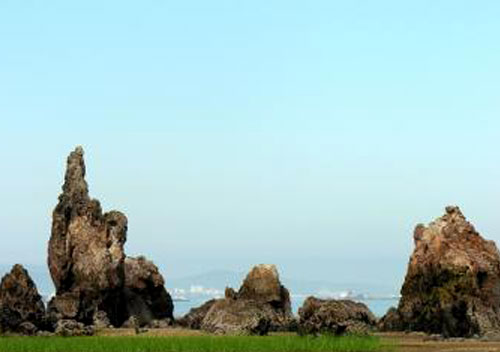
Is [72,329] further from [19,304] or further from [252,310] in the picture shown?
[252,310]

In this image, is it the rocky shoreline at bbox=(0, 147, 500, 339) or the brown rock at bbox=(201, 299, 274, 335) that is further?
the rocky shoreline at bbox=(0, 147, 500, 339)

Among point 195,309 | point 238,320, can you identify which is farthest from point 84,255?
point 238,320

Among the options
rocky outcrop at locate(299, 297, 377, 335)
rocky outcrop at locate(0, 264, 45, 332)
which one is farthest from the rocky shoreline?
rocky outcrop at locate(299, 297, 377, 335)

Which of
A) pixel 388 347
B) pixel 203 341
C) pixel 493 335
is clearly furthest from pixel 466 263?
pixel 203 341

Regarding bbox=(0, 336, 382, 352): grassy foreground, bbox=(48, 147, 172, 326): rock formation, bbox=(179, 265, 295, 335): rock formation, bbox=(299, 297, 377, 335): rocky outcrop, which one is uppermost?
bbox=(48, 147, 172, 326): rock formation

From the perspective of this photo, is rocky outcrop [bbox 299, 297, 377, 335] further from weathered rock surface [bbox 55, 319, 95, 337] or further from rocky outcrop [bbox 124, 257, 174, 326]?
rocky outcrop [bbox 124, 257, 174, 326]

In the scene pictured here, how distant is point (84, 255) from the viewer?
88.1m

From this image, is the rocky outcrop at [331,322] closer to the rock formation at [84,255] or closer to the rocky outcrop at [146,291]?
the rock formation at [84,255]

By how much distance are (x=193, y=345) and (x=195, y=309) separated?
38901 mm

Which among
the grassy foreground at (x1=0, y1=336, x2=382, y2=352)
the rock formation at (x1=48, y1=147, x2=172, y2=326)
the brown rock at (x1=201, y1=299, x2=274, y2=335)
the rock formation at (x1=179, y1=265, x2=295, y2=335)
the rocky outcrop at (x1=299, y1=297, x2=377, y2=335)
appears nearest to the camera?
the grassy foreground at (x1=0, y1=336, x2=382, y2=352)

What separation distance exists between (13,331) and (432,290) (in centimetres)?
3248

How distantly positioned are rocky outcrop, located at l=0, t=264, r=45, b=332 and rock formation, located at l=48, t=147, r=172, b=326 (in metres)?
6.83

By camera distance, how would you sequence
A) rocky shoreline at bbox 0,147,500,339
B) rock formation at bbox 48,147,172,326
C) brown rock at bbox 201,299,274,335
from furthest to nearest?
rock formation at bbox 48,147,172,326 < rocky shoreline at bbox 0,147,500,339 < brown rock at bbox 201,299,274,335

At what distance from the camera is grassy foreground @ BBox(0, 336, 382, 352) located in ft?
185
